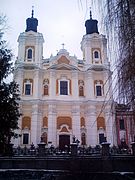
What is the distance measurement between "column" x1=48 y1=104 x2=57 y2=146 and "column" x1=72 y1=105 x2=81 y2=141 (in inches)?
85.5

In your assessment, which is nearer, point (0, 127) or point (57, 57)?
point (0, 127)

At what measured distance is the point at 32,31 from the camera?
31.0m

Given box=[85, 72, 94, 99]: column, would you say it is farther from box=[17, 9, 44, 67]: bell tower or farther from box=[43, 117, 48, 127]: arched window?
box=[17, 9, 44, 67]: bell tower

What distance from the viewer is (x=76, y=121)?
89.2 feet

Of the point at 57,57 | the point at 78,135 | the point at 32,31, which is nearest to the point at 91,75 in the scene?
the point at 57,57

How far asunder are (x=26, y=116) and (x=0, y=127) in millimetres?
18049

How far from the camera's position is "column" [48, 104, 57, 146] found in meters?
26.0

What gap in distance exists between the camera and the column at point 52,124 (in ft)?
85.5

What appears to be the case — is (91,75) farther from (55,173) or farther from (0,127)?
(0,127)

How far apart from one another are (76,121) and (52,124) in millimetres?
2768

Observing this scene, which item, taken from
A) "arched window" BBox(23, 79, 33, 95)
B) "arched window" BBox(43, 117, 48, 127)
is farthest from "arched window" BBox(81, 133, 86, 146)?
"arched window" BBox(23, 79, 33, 95)

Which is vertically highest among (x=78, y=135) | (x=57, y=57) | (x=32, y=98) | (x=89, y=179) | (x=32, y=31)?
(x=32, y=31)

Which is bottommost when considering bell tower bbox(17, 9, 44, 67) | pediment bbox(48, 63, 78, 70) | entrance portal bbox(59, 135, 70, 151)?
entrance portal bbox(59, 135, 70, 151)

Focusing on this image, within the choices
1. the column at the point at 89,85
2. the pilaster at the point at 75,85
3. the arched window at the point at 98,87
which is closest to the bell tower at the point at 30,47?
the pilaster at the point at 75,85
